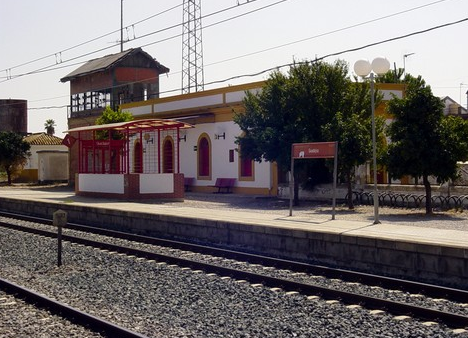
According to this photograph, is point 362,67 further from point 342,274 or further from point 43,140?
point 43,140

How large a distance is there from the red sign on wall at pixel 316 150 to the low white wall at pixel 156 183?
11.8 metres

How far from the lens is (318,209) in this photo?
84.3 ft

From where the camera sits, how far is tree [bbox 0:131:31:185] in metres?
56.3

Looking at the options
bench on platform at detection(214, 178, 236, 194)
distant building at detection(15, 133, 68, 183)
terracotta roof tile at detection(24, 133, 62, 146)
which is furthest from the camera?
terracotta roof tile at detection(24, 133, 62, 146)

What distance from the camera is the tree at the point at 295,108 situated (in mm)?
28406

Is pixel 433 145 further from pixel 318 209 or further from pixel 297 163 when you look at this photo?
pixel 297 163

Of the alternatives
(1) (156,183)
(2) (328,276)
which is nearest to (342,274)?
(2) (328,276)

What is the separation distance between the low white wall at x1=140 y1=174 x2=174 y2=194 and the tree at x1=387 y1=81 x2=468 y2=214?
11.1 metres

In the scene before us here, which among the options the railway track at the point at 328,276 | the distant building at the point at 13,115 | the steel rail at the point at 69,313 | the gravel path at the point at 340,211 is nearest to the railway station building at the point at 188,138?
→ the gravel path at the point at 340,211

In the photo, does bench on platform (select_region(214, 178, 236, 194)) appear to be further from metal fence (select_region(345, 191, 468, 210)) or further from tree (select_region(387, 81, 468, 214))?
tree (select_region(387, 81, 468, 214))

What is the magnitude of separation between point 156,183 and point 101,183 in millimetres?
2927

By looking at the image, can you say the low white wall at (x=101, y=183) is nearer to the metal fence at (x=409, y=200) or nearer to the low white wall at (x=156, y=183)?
the low white wall at (x=156, y=183)

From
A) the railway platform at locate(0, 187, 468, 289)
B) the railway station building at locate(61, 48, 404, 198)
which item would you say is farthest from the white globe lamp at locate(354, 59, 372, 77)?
the railway station building at locate(61, 48, 404, 198)

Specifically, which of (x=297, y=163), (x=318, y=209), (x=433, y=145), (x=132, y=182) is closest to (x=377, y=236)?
(x=433, y=145)
